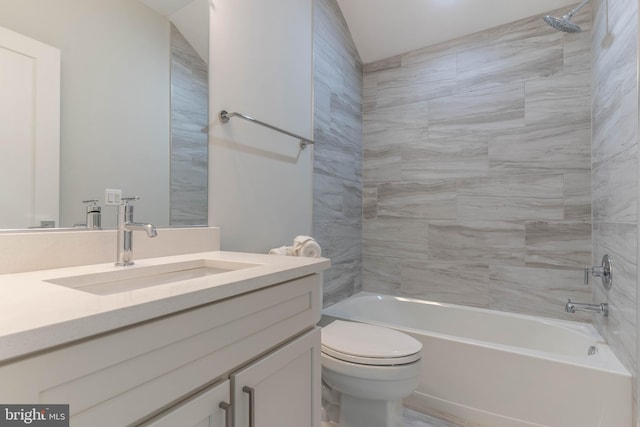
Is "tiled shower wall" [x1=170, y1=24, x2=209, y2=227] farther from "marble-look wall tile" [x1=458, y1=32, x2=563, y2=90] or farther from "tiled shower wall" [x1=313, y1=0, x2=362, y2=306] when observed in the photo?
"marble-look wall tile" [x1=458, y1=32, x2=563, y2=90]

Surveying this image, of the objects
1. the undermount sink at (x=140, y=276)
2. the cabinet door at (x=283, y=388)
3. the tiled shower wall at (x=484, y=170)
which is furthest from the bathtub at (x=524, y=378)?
the undermount sink at (x=140, y=276)

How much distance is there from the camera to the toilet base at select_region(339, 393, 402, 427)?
138 cm

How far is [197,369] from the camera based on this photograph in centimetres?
62

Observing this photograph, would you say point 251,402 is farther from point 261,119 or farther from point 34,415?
point 261,119

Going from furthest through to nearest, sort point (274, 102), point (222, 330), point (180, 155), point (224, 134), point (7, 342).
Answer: point (274, 102) < point (224, 134) < point (180, 155) < point (222, 330) < point (7, 342)

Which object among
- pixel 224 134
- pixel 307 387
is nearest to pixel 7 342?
pixel 307 387

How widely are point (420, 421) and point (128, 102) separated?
6.38 ft

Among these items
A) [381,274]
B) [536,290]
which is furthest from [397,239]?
[536,290]

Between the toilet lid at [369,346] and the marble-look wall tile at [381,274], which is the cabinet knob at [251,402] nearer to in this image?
the toilet lid at [369,346]

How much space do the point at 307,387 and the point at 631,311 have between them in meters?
1.33

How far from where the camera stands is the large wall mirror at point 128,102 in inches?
37.0

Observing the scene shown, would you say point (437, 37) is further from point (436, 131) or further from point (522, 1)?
point (436, 131)

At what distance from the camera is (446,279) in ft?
7.57

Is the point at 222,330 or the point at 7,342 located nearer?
the point at 7,342
